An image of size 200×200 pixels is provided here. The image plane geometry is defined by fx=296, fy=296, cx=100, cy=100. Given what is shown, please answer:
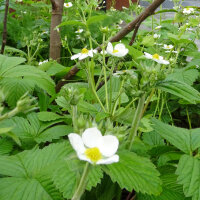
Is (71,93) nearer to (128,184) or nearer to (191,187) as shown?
(128,184)

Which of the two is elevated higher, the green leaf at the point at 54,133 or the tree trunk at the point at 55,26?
the tree trunk at the point at 55,26

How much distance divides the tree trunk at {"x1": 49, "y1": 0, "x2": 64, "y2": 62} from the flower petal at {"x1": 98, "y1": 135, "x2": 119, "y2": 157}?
1200 millimetres

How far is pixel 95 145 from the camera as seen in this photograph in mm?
528

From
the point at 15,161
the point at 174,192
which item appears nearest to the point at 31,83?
the point at 15,161

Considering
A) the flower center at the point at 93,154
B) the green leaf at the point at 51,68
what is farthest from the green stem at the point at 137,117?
the green leaf at the point at 51,68

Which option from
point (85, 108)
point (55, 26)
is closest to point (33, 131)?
point (85, 108)

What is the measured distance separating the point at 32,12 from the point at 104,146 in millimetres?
2392

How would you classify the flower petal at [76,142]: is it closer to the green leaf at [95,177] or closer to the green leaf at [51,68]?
the green leaf at [95,177]

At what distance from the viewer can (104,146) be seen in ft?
1.70

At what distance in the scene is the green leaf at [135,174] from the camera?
0.65m

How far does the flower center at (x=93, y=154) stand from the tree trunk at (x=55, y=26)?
121 cm

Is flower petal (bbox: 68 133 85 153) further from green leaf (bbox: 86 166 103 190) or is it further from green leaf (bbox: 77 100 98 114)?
green leaf (bbox: 77 100 98 114)

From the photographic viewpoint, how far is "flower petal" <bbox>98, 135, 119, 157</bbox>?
0.51 meters

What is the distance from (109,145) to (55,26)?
1255mm
